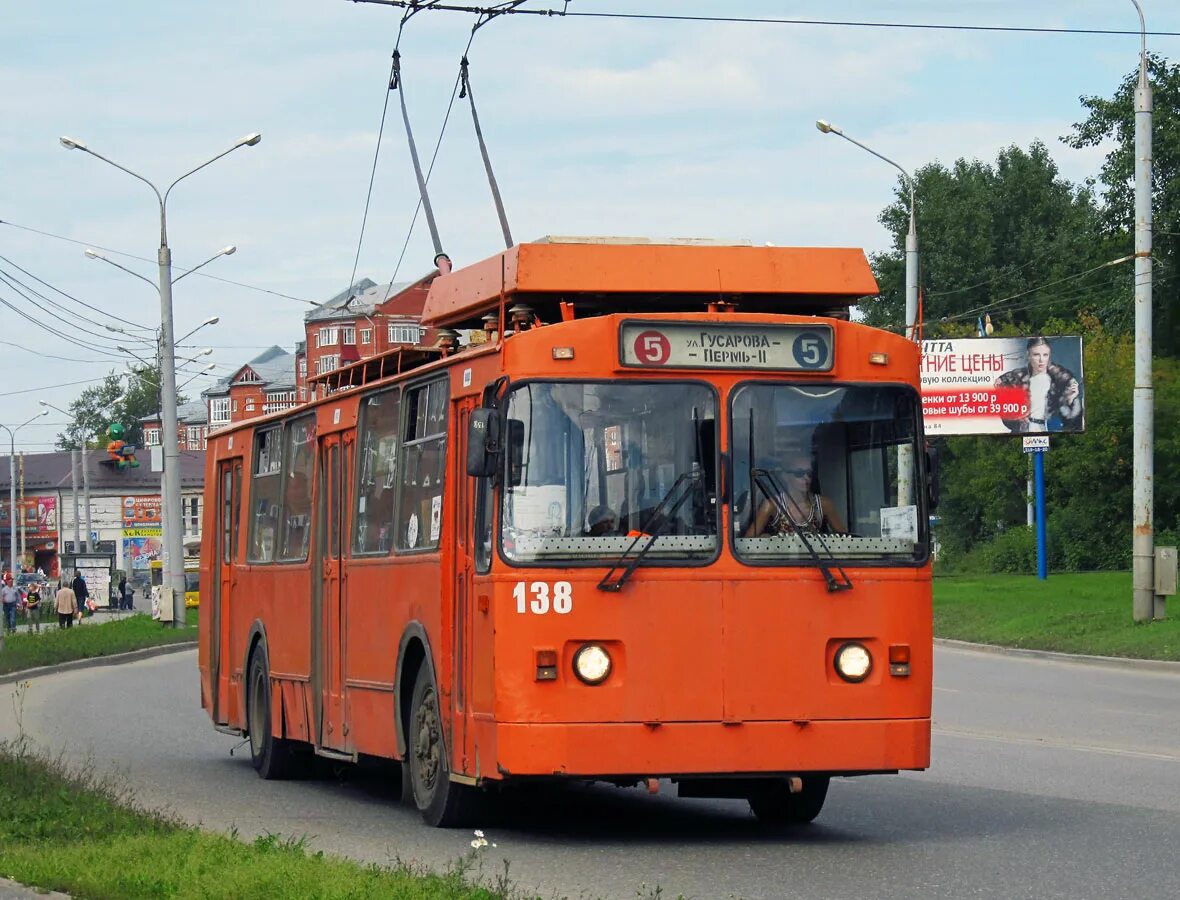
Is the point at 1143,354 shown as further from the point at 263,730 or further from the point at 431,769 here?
the point at 431,769

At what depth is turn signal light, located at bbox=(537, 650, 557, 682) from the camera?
1073cm

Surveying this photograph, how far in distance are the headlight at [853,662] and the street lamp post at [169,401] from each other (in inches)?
1356

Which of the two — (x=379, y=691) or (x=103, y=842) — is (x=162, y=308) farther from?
(x=103, y=842)

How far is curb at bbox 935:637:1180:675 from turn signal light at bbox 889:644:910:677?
1892cm

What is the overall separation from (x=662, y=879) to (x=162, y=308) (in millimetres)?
36598

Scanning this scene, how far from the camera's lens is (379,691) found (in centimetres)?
1323

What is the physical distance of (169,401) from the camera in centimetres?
4581

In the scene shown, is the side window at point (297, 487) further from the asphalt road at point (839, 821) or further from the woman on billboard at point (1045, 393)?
the woman on billboard at point (1045, 393)

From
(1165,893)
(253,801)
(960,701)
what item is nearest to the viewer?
(1165,893)

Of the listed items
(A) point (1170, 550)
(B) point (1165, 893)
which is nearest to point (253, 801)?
(B) point (1165, 893)

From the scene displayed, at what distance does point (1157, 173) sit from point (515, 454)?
5882 centimetres

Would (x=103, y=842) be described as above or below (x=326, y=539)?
below

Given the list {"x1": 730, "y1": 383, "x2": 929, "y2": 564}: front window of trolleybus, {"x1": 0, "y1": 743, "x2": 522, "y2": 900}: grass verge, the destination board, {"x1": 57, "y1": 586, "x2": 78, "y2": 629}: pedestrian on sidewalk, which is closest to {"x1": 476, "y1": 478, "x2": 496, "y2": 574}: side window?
the destination board

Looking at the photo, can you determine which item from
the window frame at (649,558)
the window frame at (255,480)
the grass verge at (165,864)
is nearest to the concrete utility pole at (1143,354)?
the window frame at (255,480)
